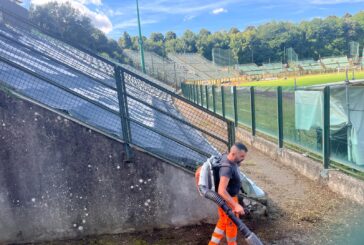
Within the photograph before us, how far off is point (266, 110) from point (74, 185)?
21.3ft

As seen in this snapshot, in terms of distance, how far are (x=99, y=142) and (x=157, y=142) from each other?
99 centimetres

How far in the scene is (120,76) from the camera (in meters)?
4.89

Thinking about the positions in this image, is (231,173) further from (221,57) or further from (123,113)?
(221,57)

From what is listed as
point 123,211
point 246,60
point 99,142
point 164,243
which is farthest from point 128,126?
point 246,60

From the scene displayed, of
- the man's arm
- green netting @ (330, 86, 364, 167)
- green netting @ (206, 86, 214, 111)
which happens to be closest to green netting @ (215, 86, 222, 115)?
green netting @ (206, 86, 214, 111)

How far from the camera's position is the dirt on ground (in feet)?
14.7

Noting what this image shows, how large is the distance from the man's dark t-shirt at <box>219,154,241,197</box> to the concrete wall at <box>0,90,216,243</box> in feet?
3.47

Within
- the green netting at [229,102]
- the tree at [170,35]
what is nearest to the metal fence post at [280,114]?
the green netting at [229,102]

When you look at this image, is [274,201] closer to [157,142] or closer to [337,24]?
[157,142]

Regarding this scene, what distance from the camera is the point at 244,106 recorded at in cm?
1166

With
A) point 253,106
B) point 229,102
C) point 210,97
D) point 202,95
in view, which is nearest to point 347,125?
point 253,106

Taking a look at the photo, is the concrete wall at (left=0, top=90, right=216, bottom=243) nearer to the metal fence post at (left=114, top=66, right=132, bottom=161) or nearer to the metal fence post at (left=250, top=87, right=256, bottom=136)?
the metal fence post at (left=114, top=66, right=132, bottom=161)

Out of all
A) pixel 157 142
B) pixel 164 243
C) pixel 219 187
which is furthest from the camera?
pixel 157 142

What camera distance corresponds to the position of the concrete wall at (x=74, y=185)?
4.41 m
